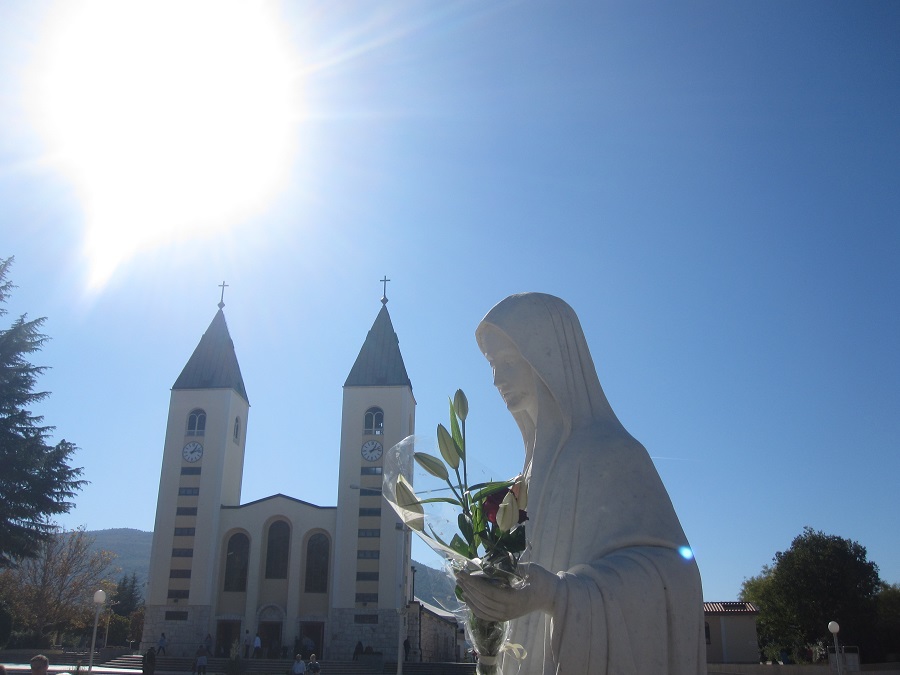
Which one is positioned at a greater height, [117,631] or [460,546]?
[460,546]

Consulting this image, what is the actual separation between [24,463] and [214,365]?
18377 millimetres

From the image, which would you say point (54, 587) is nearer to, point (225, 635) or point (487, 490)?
point (225, 635)

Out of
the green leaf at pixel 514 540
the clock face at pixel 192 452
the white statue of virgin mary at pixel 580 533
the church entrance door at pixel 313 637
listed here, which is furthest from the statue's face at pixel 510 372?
the clock face at pixel 192 452

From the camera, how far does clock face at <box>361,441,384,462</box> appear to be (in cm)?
4059

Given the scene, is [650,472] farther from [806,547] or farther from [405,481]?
[806,547]

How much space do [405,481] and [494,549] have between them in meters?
0.44

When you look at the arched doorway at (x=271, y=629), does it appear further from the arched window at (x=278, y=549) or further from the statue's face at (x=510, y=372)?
the statue's face at (x=510, y=372)

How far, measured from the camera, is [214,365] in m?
43.9

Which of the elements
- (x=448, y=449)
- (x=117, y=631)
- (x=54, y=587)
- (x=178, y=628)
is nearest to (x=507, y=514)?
(x=448, y=449)

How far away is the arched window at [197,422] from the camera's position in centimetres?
4203

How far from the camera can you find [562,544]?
8.79ft

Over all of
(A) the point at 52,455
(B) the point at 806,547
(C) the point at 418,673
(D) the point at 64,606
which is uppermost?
(A) the point at 52,455

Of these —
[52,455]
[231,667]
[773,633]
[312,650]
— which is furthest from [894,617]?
[52,455]

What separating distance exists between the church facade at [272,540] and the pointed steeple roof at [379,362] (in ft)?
0.27
